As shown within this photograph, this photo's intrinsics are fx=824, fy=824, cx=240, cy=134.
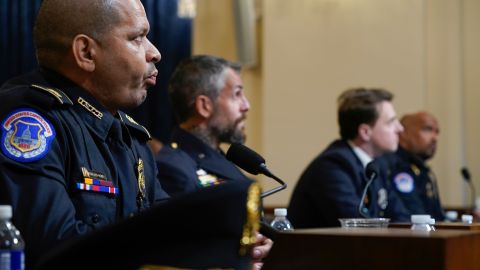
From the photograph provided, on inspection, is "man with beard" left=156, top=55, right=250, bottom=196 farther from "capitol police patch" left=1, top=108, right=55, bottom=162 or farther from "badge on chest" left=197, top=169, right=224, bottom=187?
"capitol police patch" left=1, top=108, right=55, bottom=162

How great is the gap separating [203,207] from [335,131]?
5.05 meters

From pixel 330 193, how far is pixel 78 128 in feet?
6.19

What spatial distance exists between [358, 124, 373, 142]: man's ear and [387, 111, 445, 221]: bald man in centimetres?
75

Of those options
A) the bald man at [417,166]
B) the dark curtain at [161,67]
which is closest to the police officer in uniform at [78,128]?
the bald man at [417,166]

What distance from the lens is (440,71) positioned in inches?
243

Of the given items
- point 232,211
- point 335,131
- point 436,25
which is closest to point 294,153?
point 335,131

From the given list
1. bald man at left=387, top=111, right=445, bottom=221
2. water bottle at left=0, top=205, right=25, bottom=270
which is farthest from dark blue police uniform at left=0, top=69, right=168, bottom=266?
bald man at left=387, top=111, right=445, bottom=221

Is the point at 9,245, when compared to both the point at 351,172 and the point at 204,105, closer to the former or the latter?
the point at 204,105

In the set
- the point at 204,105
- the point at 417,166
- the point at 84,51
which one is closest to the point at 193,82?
the point at 204,105

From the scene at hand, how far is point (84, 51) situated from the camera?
1.97 m

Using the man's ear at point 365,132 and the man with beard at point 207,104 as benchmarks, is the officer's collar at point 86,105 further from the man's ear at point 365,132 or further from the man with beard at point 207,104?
the man's ear at point 365,132

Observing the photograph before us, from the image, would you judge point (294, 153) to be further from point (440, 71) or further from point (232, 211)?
point (232, 211)

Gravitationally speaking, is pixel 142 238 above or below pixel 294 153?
above

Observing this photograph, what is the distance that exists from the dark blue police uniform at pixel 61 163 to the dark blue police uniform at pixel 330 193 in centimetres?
151
